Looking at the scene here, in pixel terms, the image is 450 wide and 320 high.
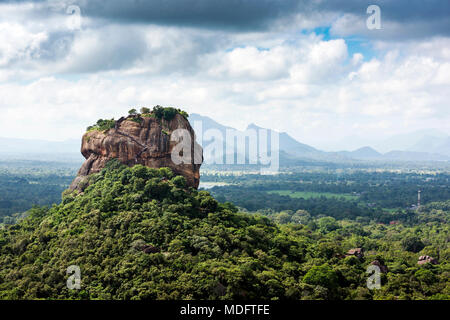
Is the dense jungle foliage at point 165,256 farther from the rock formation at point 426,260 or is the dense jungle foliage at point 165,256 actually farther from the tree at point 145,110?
the tree at point 145,110

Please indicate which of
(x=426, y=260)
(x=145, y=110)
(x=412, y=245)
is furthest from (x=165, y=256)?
(x=412, y=245)

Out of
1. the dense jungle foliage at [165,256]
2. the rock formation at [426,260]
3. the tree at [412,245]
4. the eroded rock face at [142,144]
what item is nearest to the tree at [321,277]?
the dense jungle foliage at [165,256]

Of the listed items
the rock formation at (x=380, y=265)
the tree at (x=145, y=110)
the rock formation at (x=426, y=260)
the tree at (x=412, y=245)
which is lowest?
the tree at (x=412, y=245)

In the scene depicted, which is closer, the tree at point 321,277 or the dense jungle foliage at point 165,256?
the dense jungle foliage at point 165,256

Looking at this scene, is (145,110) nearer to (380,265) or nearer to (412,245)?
(380,265)

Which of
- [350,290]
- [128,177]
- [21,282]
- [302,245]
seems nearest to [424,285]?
[350,290]

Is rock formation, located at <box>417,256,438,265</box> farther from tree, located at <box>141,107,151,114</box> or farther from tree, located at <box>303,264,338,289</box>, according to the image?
tree, located at <box>141,107,151,114</box>
